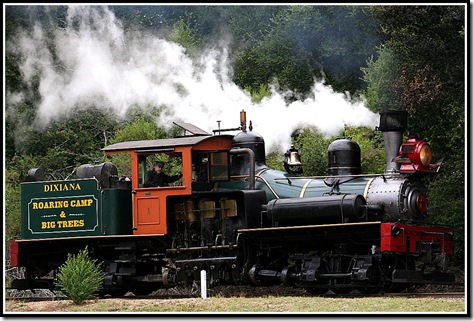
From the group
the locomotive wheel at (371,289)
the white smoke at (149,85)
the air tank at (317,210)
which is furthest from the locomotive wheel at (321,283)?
the white smoke at (149,85)

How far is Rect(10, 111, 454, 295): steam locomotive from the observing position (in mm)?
16891

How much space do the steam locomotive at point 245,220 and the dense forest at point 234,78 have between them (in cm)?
271

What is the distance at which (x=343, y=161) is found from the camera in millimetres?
17656

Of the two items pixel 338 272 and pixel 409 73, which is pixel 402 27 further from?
pixel 338 272

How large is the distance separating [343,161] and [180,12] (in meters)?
19.3

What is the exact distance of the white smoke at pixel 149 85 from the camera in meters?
20.5

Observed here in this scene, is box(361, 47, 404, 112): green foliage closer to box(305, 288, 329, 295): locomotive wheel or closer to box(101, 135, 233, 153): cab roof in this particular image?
box(101, 135, 233, 153): cab roof

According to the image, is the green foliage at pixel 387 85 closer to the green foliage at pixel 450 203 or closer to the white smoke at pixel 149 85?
the white smoke at pixel 149 85

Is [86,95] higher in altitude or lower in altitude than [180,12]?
lower

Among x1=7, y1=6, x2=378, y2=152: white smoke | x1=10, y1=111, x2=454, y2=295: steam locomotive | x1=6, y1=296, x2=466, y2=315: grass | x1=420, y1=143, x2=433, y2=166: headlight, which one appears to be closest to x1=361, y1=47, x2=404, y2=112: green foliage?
x1=7, y1=6, x2=378, y2=152: white smoke

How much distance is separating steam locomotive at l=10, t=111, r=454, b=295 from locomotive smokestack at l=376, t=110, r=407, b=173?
0.02 meters

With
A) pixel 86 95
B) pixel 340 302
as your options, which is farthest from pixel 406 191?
pixel 86 95

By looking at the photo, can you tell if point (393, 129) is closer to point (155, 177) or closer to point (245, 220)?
point (245, 220)

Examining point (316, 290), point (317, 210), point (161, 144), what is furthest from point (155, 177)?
point (316, 290)
